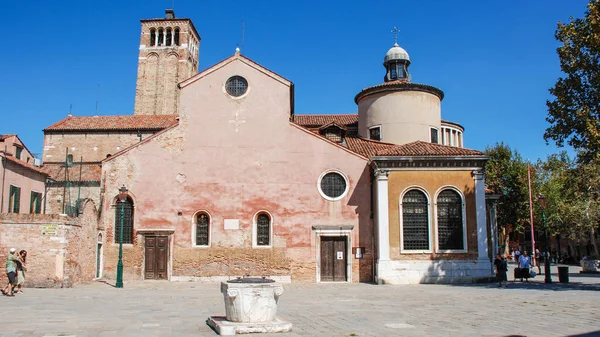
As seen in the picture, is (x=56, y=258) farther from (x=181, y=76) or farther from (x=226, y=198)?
(x=181, y=76)

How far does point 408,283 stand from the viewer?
22.3 meters

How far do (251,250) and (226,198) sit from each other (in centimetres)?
276

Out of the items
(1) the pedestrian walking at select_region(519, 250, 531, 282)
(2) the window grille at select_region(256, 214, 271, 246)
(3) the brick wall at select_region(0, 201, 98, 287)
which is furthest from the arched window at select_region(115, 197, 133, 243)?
(1) the pedestrian walking at select_region(519, 250, 531, 282)

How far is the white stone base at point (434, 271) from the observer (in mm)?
22328

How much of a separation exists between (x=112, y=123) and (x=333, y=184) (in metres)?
23.5

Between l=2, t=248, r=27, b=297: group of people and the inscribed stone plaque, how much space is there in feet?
28.4

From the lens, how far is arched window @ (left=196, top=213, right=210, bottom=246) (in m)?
24.0

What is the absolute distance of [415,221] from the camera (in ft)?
75.6

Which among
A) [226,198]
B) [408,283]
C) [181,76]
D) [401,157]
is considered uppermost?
[181,76]

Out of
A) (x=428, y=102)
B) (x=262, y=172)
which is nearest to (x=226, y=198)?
(x=262, y=172)

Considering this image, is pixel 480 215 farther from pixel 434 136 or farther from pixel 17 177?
pixel 17 177

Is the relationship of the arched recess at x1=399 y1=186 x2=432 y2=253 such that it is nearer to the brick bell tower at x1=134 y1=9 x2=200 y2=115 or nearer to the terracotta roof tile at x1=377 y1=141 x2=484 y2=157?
the terracotta roof tile at x1=377 y1=141 x2=484 y2=157

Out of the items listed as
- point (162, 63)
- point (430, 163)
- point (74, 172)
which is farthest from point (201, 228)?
point (162, 63)

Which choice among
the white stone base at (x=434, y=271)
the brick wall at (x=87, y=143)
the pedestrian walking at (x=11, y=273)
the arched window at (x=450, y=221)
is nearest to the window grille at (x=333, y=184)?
the white stone base at (x=434, y=271)
